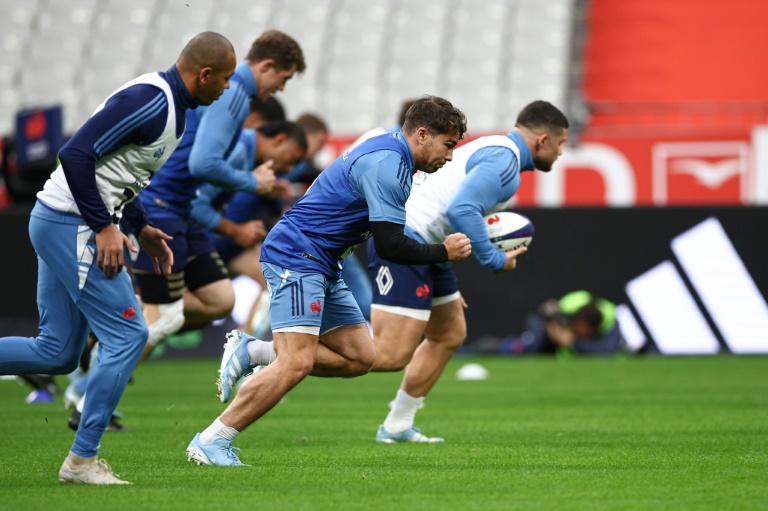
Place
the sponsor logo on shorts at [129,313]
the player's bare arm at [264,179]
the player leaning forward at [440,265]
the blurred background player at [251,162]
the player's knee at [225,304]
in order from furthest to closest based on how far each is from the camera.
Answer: the blurred background player at [251,162] < the player's knee at [225,304] < the player's bare arm at [264,179] < the player leaning forward at [440,265] < the sponsor logo on shorts at [129,313]

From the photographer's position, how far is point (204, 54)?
5.84m

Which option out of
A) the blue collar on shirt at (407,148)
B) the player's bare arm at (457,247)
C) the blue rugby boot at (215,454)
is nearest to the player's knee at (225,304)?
the blue rugby boot at (215,454)

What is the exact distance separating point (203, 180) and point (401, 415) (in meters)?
2.47

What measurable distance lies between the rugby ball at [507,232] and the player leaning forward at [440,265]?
4.3 inches

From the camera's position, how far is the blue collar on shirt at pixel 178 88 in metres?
5.83

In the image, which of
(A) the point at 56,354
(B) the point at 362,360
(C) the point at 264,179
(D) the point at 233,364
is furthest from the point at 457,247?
(C) the point at 264,179

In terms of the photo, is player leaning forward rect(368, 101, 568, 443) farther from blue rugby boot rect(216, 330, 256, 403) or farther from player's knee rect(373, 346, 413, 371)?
blue rugby boot rect(216, 330, 256, 403)

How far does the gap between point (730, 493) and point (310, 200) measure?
2.60 meters

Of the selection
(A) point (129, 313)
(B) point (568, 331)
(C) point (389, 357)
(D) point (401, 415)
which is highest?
(A) point (129, 313)

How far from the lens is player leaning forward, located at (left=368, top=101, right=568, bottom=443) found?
24.7 feet

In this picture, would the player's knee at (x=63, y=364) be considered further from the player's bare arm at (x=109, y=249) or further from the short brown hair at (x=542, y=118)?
the short brown hair at (x=542, y=118)

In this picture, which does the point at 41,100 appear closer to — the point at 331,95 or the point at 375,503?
the point at 331,95

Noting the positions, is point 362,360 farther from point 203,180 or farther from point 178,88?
point 203,180

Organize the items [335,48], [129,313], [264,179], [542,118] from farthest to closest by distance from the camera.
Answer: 1. [335,48]
2. [264,179]
3. [542,118]
4. [129,313]
